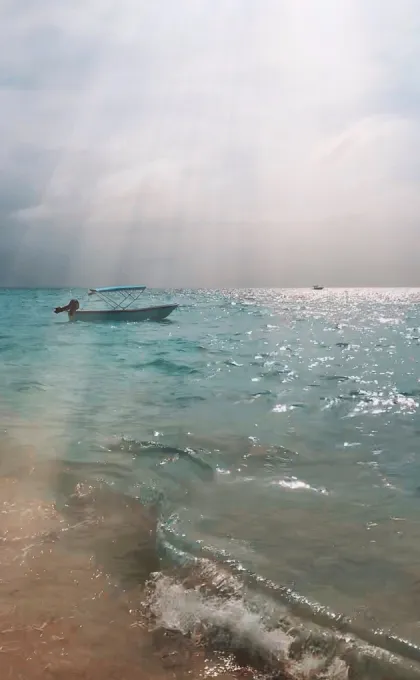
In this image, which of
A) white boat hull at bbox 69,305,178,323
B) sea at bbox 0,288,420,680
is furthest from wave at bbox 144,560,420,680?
white boat hull at bbox 69,305,178,323

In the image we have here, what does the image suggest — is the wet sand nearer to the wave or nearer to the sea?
the sea

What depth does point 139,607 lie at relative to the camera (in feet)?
17.0

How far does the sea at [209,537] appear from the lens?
4625 mm

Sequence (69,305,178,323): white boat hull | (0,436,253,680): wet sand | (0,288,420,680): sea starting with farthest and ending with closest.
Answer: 1. (69,305,178,323): white boat hull
2. (0,288,420,680): sea
3. (0,436,253,680): wet sand

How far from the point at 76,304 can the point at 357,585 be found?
156 ft

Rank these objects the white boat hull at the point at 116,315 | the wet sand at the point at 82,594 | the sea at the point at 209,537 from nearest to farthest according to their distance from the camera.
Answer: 1. the wet sand at the point at 82,594
2. the sea at the point at 209,537
3. the white boat hull at the point at 116,315

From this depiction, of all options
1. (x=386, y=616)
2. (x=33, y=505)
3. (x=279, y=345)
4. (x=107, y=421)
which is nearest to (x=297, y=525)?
(x=386, y=616)

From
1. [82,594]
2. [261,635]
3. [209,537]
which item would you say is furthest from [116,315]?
[261,635]

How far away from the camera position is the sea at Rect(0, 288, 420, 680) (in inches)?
182

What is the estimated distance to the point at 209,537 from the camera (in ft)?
22.6

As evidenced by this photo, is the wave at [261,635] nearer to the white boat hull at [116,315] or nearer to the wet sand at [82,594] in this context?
the wet sand at [82,594]

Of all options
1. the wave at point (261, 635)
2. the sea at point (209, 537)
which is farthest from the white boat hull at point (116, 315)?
the wave at point (261, 635)

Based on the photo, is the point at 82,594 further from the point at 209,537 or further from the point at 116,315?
the point at 116,315

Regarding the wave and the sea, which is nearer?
the wave
